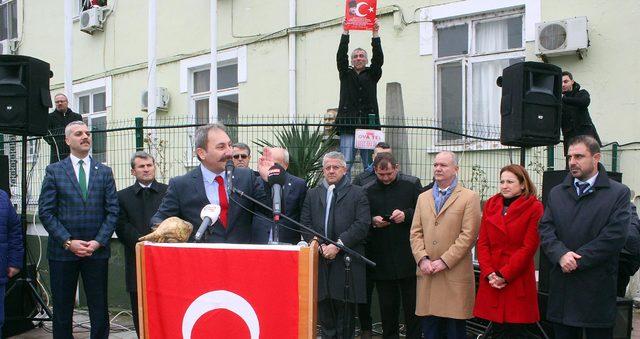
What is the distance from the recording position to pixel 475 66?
9.16 meters

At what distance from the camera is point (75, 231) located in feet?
18.4

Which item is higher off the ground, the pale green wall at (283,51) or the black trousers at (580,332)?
the pale green wall at (283,51)

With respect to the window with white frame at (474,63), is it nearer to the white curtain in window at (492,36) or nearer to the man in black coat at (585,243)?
the white curtain in window at (492,36)

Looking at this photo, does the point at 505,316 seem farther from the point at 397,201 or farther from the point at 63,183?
the point at 63,183

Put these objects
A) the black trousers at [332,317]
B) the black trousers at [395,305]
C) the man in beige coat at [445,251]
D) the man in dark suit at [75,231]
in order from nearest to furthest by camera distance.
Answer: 1. the man in beige coat at [445,251]
2. the black trousers at [332,317]
3. the man in dark suit at [75,231]
4. the black trousers at [395,305]

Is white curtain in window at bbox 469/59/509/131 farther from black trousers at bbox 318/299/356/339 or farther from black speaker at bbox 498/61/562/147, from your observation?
black trousers at bbox 318/299/356/339

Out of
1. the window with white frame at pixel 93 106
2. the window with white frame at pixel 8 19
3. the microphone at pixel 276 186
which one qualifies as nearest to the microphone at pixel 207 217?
the microphone at pixel 276 186

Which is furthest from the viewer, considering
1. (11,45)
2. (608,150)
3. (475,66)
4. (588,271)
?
(11,45)

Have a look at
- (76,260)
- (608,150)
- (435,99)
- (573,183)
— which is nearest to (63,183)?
(76,260)

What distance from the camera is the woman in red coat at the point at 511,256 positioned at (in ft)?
16.4

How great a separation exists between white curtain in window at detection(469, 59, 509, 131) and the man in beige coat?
12.0 ft

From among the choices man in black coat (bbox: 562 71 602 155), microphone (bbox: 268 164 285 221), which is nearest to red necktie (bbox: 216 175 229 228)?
microphone (bbox: 268 164 285 221)

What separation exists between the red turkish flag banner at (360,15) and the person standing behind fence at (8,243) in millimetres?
4096

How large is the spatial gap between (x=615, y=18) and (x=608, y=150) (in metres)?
1.62
